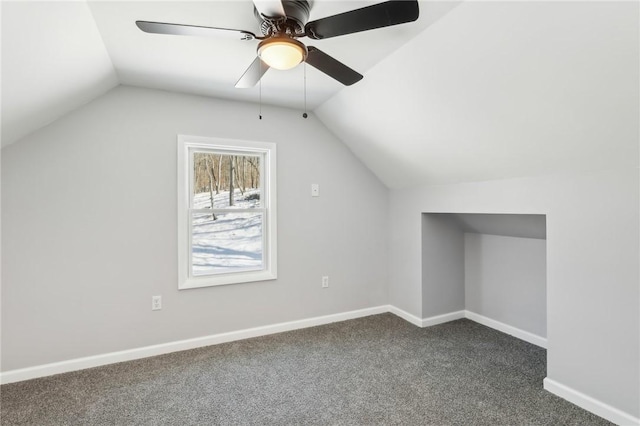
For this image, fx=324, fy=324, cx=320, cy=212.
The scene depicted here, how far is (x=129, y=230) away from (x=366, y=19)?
92.8 inches

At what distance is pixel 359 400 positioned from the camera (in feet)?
6.81

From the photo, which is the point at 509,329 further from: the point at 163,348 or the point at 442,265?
the point at 163,348

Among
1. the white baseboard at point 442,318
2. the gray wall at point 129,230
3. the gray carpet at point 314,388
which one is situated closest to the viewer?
the gray carpet at point 314,388

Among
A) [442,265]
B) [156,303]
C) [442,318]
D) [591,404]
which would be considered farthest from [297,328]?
[591,404]

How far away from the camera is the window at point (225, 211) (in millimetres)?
2865

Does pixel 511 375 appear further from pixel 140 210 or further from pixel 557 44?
pixel 140 210

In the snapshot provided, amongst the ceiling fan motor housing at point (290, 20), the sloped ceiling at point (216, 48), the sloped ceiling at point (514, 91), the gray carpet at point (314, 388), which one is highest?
the sloped ceiling at point (216, 48)

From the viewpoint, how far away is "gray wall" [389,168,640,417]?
1.80m

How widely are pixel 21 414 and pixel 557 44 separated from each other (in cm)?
356

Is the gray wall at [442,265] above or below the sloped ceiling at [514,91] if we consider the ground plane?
below

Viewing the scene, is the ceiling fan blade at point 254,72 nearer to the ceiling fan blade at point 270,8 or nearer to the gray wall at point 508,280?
the ceiling fan blade at point 270,8

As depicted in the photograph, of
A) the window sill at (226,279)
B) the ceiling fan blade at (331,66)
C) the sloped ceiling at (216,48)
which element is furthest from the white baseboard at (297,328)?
the ceiling fan blade at (331,66)

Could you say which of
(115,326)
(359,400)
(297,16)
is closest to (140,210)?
(115,326)

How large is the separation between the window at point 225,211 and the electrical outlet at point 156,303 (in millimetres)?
191
